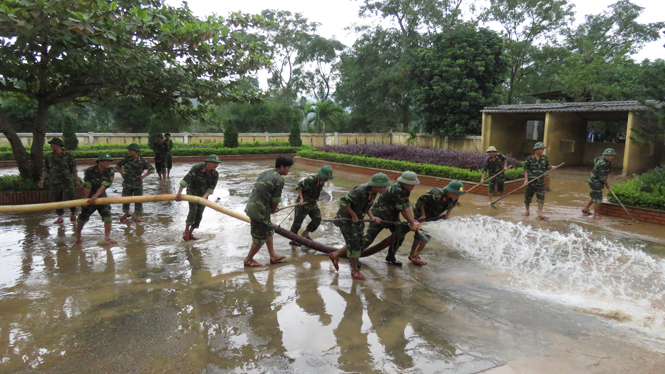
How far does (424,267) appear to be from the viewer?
585cm

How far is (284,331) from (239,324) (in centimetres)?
46

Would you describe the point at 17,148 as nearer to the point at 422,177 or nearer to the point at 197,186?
the point at 197,186

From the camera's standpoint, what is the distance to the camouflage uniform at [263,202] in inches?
215

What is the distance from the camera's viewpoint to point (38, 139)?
9.72m

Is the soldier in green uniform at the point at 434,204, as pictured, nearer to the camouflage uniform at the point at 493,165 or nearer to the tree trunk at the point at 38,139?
the camouflage uniform at the point at 493,165

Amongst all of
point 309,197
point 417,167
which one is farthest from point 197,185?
point 417,167

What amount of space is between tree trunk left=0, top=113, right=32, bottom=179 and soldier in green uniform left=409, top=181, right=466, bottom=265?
9197 mm

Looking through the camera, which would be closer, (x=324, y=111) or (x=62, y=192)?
(x=62, y=192)

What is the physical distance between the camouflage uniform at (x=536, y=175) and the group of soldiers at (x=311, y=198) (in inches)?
0.8

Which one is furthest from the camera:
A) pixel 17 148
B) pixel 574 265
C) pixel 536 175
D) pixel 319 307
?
pixel 17 148

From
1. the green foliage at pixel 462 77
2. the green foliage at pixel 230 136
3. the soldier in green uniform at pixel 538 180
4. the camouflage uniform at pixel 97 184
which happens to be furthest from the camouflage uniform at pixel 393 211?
the green foliage at pixel 230 136

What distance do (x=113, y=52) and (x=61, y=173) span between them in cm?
242

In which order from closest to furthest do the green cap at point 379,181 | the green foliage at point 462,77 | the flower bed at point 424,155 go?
the green cap at point 379,181 → the flower bed at point 424,155 → the green foliage at point 462,77

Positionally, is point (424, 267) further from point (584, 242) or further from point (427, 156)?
point (427, 156)
